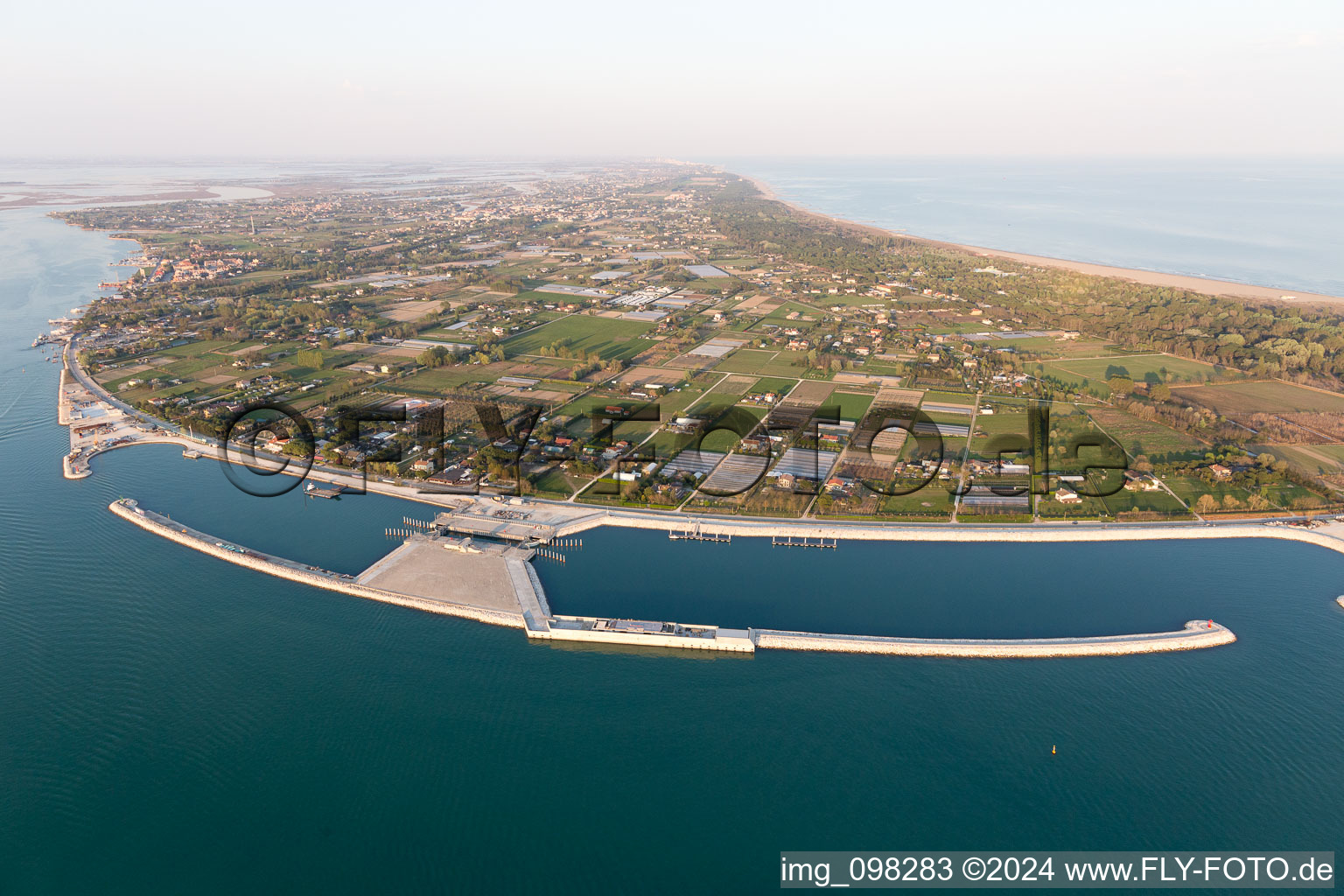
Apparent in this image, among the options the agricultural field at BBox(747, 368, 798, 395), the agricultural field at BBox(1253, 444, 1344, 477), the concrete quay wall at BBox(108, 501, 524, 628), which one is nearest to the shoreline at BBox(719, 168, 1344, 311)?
the agricultural field at BBox(1253, 444, 1344, 477)

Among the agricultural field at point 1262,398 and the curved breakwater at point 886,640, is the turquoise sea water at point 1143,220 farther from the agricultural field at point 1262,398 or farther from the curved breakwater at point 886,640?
the curved breakwater at point 886,640

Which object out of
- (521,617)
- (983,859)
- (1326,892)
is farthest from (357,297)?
(1326,892)

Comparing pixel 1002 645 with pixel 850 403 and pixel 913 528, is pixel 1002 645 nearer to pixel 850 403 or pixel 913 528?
pixel 913 528

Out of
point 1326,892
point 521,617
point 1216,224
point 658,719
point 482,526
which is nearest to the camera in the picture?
point 1326,892

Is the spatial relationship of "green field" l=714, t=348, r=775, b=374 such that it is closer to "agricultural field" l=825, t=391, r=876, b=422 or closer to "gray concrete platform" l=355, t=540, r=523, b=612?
"agricultural field" l=825, t=391, r=876, b=422

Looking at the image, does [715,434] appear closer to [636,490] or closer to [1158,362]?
[636,490]

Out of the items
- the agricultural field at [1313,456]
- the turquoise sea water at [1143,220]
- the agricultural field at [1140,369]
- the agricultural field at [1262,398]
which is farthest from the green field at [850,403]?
the turquoise sea water at [1143,220]
